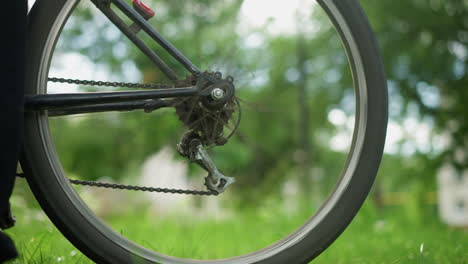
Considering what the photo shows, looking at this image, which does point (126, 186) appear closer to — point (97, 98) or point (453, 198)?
point (97, 98)

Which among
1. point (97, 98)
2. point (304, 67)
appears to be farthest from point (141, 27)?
point (304, 67)

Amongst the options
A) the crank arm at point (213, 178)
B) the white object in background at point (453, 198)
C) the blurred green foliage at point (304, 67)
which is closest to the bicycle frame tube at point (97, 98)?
the crank arm at point (213, 178)

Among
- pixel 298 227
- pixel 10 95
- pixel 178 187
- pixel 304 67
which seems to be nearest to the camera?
pixel 10 95

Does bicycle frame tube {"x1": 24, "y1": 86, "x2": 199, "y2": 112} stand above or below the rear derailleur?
above

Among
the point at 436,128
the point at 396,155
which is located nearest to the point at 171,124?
the point at 436,128

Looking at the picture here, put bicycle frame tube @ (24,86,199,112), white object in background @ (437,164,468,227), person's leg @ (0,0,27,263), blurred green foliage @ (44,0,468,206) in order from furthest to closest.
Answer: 1. white object in background @ (437,164,468,227)
2. blurred green foliage @ (44,0,468,206)
3. bicycle frame tube @ (24,86,199,112)
4. person's leg @ (0,0,27,263)

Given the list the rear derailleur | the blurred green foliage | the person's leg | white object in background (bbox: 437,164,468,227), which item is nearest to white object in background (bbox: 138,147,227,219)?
the blurred green foliage

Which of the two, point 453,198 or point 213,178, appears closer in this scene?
point 213,178

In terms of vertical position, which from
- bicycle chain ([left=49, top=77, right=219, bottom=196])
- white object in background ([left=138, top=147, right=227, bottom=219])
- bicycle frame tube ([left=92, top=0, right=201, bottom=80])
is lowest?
bicycle chain ([left=49, top=77, right=219, bottom=196])

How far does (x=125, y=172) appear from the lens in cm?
920

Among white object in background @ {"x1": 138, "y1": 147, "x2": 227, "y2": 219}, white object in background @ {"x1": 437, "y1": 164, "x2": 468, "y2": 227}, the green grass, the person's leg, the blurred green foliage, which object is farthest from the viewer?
white object in background @ {"x1": 437, "y1": 164, "x2": 468, "y2": 227}

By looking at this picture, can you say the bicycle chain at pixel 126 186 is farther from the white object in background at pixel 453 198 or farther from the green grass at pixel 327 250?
the white object in background at pixel 453 198

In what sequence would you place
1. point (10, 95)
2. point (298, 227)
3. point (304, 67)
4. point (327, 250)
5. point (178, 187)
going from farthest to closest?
point (178, 187) < point (304, 67) < point (327, 250) < point (298, 227) < point (10, 95)

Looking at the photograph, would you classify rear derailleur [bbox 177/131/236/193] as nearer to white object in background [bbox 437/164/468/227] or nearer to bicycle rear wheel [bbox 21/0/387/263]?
bicycle rear wheel [bbox 21/0/387/263]
